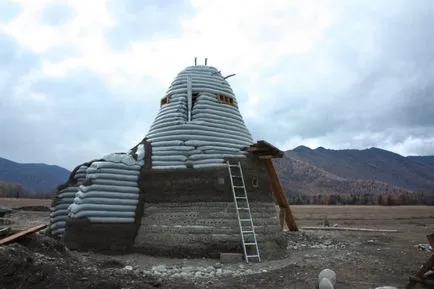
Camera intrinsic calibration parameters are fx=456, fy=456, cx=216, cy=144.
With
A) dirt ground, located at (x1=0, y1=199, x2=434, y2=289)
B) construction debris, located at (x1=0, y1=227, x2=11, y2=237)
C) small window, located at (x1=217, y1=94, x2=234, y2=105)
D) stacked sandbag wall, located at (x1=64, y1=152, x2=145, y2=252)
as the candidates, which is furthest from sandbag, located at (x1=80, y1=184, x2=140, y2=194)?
small window, located at (x1=217, y1=94, x2=234, y2=105)

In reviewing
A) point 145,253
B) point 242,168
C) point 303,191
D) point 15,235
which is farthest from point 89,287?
point 303,191

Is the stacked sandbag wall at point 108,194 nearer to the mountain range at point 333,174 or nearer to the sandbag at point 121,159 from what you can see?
the sandbag at point 121,159

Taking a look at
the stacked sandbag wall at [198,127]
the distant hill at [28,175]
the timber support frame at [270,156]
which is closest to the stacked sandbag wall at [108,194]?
the stacked sandbag wall at [198,127]

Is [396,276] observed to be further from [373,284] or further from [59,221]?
[59,221]

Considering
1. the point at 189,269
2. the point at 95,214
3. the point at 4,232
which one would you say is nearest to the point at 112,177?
the point at 95,214

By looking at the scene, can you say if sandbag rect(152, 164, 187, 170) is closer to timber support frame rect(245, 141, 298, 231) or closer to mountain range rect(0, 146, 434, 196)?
timber support frame rect(245, 141, 298, 231)

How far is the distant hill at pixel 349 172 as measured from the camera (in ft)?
364

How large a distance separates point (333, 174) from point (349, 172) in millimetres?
18532

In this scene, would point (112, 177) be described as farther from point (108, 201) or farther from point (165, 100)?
point (165, 100)

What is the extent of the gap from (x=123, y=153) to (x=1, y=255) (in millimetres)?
6854

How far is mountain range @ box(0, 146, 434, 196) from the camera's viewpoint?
364 feet

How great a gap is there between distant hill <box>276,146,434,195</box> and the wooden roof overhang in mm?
84501

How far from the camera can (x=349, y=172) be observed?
156500mm

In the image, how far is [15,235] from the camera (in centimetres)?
899
